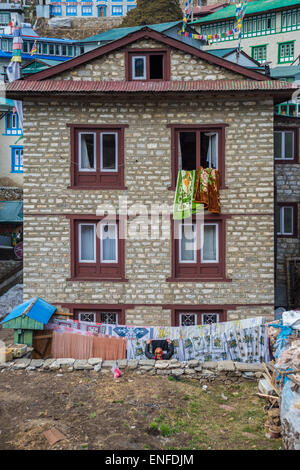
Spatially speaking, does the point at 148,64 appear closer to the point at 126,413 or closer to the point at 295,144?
the point at 295,144

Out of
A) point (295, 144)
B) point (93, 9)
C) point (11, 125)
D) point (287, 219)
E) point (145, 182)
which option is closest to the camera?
point (145, 182)

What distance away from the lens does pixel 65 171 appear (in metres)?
16.5

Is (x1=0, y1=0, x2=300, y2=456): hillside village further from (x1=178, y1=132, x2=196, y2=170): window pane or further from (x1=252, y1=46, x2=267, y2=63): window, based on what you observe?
(x1=252, y1=46, x2=267, y2=63): window

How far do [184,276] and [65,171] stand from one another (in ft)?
18.7

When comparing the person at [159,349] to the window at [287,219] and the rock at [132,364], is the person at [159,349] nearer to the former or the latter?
the rock at [132,364]

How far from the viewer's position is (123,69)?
16.5 m

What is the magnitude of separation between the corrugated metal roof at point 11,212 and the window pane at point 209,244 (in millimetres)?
21657

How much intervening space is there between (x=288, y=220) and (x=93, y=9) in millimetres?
60450

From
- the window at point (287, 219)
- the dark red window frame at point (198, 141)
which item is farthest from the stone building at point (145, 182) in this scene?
the window at point (287, 219)

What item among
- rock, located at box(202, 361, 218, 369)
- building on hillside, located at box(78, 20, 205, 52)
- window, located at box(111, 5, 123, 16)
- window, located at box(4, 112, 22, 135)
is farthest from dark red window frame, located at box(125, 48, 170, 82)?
window, located at box(111, 5, 123, 16)

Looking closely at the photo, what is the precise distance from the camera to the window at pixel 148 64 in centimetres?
1645

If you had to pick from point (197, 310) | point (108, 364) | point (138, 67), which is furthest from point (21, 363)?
point (138, 67)
